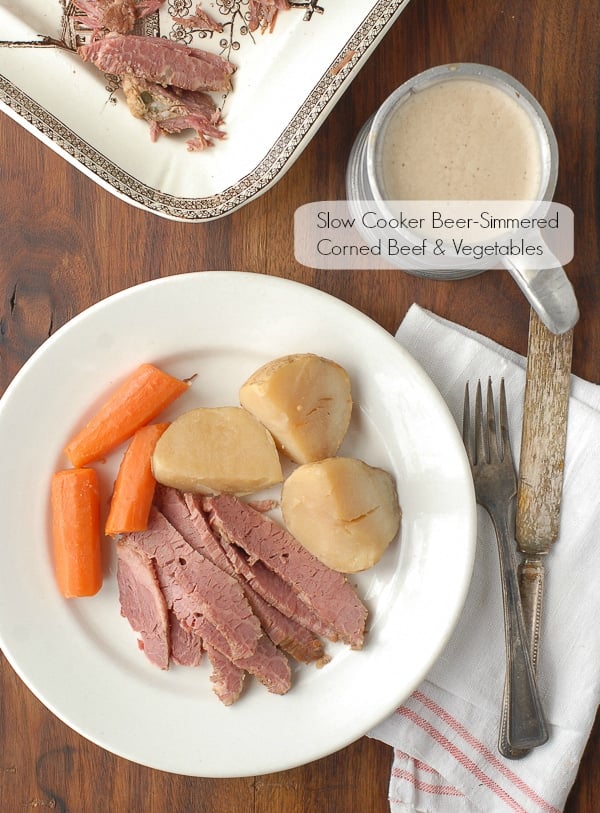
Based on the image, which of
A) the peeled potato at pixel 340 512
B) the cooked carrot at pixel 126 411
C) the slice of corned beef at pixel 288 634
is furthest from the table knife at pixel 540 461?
the cooked carrot at pixel 126 411

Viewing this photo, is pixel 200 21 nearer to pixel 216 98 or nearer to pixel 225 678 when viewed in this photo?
pixel 216 98

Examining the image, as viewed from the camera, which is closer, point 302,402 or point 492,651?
point 302,402

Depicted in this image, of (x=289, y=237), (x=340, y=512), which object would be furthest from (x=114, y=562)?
(x=289, y=237)

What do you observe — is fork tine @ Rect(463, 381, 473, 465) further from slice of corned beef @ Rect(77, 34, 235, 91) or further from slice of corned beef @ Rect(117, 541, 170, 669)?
slice of corned beef @ Rect(77, 34, 235, 91)

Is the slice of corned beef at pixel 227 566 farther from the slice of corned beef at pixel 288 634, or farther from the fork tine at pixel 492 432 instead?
the fork tine at pixel 492 432

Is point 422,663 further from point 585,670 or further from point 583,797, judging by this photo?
point 583,797

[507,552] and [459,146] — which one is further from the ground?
[459,146]
